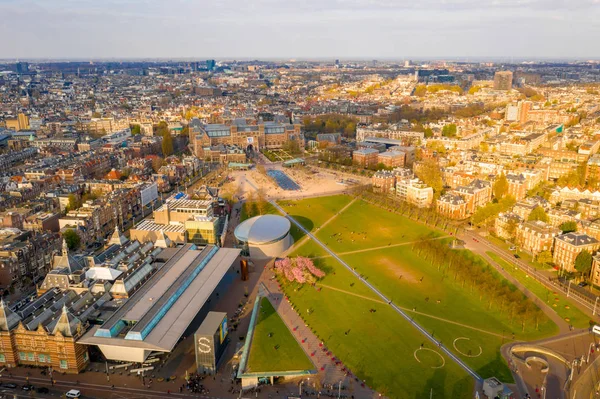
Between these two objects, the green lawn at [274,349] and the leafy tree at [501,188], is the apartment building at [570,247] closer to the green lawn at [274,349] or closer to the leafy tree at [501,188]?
the leafy tree at [501,188]

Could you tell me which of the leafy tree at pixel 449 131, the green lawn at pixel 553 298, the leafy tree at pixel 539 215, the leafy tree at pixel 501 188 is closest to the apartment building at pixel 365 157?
the leafy tree at pixel 449 131

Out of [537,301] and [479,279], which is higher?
[479,279]

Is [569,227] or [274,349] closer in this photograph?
[274,349]

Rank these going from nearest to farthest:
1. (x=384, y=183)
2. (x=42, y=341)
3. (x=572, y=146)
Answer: (x=42, y=341) → (x=384, y=183) → (x=572, y=146)

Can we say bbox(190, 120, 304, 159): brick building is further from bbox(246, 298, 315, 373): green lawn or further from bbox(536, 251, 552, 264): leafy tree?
bbox(246, 298, 315, 373): green lawn

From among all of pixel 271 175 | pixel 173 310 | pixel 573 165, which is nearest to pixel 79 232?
pixel 173 310

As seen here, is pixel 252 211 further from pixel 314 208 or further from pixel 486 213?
pixel 486 213

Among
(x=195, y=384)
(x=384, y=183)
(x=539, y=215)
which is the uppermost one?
(x=539, y=215)

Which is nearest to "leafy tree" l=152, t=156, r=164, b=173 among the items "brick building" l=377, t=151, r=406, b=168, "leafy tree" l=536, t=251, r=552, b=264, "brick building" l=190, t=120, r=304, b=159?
"brick building" l=190, t=120, r=304, b=159

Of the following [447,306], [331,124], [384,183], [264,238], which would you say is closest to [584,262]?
[447,306]
